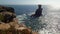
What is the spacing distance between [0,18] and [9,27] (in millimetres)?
2631

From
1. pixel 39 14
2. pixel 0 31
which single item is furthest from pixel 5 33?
pixel 39 14

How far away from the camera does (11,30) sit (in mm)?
8602

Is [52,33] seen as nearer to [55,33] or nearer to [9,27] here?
[55,33]

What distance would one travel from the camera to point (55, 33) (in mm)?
19531

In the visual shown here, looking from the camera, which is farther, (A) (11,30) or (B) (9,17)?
(B) (9,17)

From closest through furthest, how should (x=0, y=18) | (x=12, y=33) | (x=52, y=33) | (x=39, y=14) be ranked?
(x=12, y=33) → (x=0, y=18) → (x=52, y=33) → (x=39, y=14)

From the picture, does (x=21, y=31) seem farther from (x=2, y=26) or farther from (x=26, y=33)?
(x=2, y=26)

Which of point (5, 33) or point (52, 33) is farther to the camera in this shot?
point (52, 33)

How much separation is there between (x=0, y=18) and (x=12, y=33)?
3.01 m

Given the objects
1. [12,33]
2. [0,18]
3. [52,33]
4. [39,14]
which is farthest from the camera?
[39,14]

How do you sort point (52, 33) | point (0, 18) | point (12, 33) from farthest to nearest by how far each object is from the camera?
point (52, 33) → point (0, 18) → point (12, 33)

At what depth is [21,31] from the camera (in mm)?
8555

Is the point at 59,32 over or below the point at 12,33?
below

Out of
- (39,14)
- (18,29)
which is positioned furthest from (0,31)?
(39,14)
